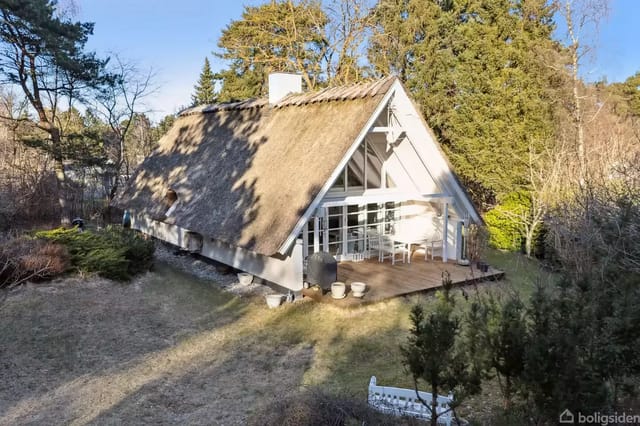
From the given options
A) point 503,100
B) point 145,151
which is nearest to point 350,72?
point 503,100

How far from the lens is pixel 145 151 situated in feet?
90.4

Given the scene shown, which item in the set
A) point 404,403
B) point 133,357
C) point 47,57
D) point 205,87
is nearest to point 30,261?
point 133,357

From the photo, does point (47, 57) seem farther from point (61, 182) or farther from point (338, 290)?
point (338, 290)

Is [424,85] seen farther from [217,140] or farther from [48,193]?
[48,193]

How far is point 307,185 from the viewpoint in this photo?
1002cm

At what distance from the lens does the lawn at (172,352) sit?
20.1 feet

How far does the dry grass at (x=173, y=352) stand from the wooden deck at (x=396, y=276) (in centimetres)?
26

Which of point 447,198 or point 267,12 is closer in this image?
point 447,198

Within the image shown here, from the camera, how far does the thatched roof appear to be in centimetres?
1014

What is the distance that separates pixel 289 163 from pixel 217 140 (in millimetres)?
4720

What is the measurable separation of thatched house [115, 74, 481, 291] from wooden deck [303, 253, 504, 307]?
599 mm

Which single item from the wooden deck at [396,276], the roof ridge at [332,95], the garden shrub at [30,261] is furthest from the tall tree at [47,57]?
the wooden deck at [396,276]

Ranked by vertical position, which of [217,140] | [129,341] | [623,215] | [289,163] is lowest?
[129,341]

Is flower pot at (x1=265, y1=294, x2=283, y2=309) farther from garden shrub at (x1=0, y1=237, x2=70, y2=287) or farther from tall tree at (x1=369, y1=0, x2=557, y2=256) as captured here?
tall tree at (x1=369, y1=0, x2=557, y2=256)
